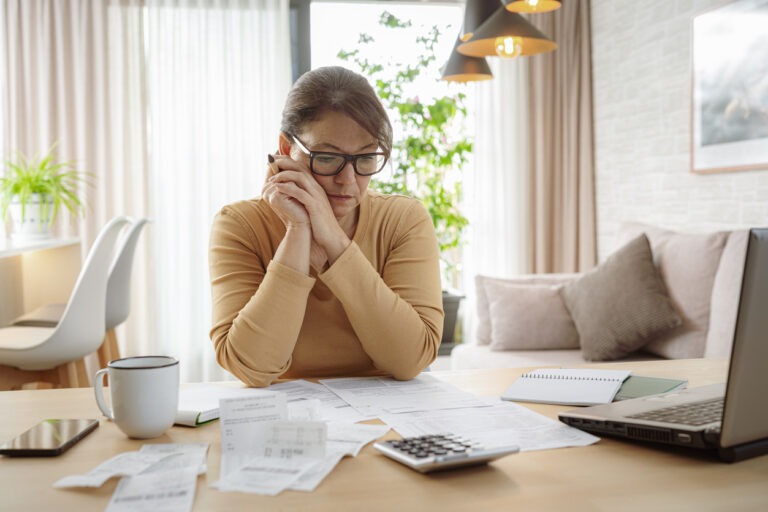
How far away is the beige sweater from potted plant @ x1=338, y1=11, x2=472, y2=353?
9.11 feet

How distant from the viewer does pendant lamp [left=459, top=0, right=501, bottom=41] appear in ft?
9.80

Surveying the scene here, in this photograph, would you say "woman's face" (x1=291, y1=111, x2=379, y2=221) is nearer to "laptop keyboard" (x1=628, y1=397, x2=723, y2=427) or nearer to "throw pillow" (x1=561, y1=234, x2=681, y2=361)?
"laptop keyboard" (x1=628, y1=397, x2=723, y2=427)

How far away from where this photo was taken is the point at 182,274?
4551 millimetres

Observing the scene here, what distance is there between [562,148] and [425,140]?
0.82 meters

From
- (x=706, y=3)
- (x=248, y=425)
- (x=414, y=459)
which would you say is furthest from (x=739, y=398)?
(x=706, y=3)

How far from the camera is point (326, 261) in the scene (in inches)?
60.9

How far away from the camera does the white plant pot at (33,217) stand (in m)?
3.59

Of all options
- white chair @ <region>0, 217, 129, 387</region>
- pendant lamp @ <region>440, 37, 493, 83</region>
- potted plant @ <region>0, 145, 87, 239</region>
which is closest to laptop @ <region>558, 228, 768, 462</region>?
white chair @ <region>0, 217, 129, 387</region>

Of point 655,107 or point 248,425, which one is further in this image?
point 655,107

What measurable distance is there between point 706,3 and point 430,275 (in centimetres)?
248

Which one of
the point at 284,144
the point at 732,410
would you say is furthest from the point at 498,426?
the point at 284,144

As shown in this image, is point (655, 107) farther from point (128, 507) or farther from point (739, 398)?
point (128, 507)

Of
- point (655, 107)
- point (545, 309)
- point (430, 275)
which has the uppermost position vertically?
point (655, 107)

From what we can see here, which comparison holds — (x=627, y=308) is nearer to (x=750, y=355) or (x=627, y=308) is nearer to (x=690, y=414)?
(x=690, y=414)
